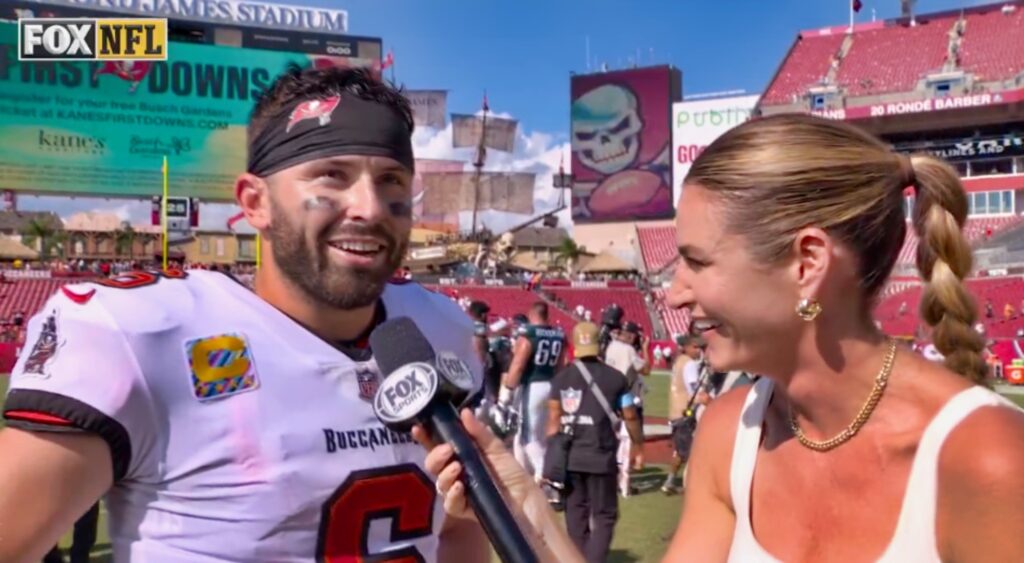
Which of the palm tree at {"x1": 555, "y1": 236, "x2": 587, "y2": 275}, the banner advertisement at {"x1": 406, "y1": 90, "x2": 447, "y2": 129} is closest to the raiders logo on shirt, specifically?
the banner advertisement at {"x1": 406, "y1": 90, "x2": 447, "y2": 129}

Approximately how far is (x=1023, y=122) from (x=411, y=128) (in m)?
48.8

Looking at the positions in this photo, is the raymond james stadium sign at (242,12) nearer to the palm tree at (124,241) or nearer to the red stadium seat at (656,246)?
the red stadium seat at (656,246)

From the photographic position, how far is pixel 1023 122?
1756 inches

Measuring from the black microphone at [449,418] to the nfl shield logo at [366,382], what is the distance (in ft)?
1.05

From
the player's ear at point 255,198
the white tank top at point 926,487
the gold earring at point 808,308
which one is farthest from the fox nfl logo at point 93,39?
the white tank top at point 926,487

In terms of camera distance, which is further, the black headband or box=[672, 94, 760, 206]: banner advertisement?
box=[672, 94, 760, 206]: banner advertisement

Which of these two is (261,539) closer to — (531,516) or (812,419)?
(531,516)

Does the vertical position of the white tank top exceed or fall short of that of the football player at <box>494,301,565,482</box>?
it exceeds it

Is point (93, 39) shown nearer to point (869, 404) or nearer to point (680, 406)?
point (680, 406)

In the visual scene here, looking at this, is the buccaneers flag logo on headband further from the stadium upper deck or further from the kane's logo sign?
the stadium upper deck

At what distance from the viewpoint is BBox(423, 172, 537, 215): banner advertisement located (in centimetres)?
7162

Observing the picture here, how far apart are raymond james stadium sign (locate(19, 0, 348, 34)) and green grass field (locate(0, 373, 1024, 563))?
131 ft

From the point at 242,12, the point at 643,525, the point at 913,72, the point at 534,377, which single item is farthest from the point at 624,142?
the point at 643,525

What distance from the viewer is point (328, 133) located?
75.9 inches
